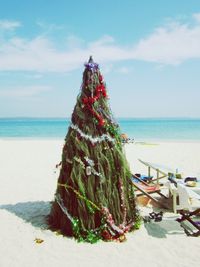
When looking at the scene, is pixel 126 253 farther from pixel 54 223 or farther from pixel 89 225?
pixel 54 223

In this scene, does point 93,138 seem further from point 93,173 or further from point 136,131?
point 136,131

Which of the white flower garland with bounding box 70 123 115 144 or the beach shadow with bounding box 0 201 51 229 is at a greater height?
the white flower garland with bounding box 70 123 115 144

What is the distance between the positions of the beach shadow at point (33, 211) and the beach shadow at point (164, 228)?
210 centimetres

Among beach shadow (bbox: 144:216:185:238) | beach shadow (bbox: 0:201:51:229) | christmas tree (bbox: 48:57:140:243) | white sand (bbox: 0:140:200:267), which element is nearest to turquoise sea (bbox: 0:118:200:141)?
beach shadow (bbox: 0:201:51:229)

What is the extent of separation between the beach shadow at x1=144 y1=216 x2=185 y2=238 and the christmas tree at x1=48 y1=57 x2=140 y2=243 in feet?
1.90

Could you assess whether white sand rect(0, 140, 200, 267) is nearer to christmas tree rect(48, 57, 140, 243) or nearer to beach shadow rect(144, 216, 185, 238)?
beach shadow rect(144, 216, 185, 238)

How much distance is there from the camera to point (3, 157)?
59.8ft

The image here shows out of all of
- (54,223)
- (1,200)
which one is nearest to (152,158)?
(1,200)

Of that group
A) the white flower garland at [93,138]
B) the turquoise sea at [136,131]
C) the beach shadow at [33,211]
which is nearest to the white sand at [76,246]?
the beach shadow at [33,211]

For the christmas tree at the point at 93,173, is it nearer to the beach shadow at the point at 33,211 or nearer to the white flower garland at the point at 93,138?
the white flower garland at the point at 93,138

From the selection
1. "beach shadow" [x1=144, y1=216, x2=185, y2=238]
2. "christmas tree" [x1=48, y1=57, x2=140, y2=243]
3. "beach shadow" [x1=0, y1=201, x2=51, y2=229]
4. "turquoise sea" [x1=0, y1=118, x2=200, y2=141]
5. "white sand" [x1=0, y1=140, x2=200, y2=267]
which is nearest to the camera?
"white sand" [x1=0, y1=140, x2=200, y2=267]

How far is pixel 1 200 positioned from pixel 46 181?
2.79 meters

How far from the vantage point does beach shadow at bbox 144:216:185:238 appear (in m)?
6.96

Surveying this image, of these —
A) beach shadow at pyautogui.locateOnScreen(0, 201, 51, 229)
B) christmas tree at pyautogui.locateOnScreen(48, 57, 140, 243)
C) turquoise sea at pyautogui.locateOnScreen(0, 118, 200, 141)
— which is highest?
christmas tree at pyautogui.locateOnScreen(48, 57, 140, 243)
